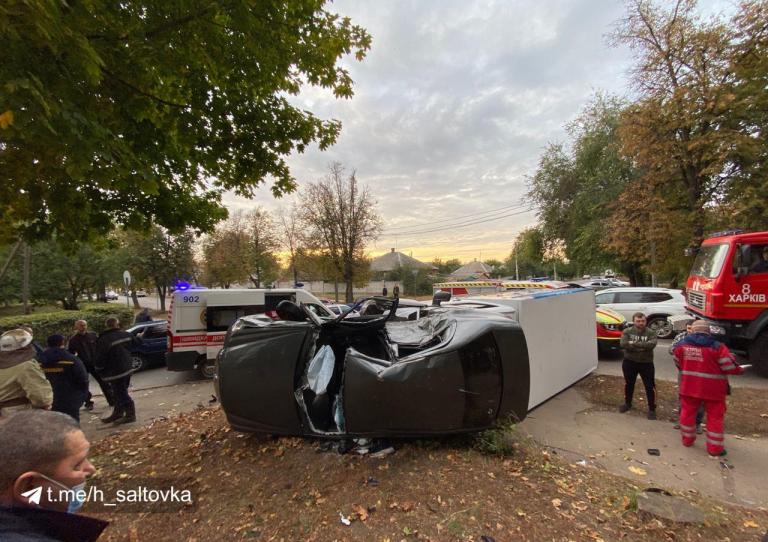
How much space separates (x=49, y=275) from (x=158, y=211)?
24895 millimetres

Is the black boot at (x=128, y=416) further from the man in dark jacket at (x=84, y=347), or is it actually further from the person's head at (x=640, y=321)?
the person's head at (x=640, y=321)

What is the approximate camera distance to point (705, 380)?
4199 mm

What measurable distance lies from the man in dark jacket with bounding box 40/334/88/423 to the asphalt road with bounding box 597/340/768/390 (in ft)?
30.9

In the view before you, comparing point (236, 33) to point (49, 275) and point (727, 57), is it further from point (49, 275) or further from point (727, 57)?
point (49, 275)

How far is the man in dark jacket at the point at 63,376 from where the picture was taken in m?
4.82

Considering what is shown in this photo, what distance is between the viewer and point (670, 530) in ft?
7.91

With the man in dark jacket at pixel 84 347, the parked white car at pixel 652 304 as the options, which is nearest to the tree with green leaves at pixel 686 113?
the parked white car at pixel 652 304

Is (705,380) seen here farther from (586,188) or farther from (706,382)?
(586,188)

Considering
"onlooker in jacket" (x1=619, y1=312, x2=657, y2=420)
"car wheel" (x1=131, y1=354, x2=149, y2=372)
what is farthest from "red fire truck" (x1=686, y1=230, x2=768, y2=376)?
"car wheel" (x1=131, y1=354, x2=149, y2=372)

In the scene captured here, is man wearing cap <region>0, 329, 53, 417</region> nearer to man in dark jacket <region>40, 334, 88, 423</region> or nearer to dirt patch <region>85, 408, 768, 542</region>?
man in dark jacket <region>40, 334, 88, 423</region>

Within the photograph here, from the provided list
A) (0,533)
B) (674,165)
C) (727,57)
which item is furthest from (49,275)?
(727,57)

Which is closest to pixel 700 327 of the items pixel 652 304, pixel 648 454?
pixel 648 454

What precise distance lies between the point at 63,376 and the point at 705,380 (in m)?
8.38

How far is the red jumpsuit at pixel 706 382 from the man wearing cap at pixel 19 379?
760 centimetres
